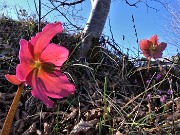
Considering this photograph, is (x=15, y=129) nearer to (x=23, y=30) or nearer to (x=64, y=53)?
(x=64, y=53)

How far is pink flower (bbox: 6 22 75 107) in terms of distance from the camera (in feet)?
2.56

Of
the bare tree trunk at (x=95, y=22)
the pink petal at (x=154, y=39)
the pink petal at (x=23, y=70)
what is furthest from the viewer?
the bare tree trunk at (x=95, y=22)

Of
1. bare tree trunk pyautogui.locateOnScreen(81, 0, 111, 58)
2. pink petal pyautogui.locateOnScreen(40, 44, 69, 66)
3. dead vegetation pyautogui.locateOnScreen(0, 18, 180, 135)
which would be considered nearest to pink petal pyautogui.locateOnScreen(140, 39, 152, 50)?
dead vegetation pyautogui.locateOnScreen(0, 18, 180, 135)

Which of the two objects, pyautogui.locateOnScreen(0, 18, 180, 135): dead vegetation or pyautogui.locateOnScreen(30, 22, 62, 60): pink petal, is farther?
pyautogui.locateOnScreen(0, 18, 180, 135): dead vegetation

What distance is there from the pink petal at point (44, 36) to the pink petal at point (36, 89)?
0.06 meters

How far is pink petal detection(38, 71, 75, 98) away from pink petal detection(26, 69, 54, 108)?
0.02m

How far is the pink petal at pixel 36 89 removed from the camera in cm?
78

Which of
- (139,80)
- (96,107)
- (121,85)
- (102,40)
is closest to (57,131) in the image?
(96,107)

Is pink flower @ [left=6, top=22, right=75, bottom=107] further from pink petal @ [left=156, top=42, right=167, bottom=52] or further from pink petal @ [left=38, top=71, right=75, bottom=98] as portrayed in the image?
pink petal @ [left=156, top=42, right=167, bottom=52]

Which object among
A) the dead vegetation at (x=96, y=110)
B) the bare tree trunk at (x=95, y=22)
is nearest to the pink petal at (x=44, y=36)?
the dead vegetation at (x=96, y=110)

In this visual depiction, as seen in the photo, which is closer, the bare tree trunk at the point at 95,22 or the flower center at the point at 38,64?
the flower center at the point at 38,64

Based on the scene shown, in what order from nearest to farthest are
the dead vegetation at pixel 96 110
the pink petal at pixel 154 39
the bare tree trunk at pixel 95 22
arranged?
the dead vegetation at pixel 96 110 < the pink petal at pixel 154 39 < the bare tree trunk at pixel 95 22

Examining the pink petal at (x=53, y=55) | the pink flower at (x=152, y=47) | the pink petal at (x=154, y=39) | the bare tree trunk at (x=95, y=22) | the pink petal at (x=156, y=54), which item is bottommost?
the pink petal at (x=53, y=55)

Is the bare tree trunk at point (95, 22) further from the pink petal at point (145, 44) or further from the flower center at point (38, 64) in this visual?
the flower center at point (38, 64)
